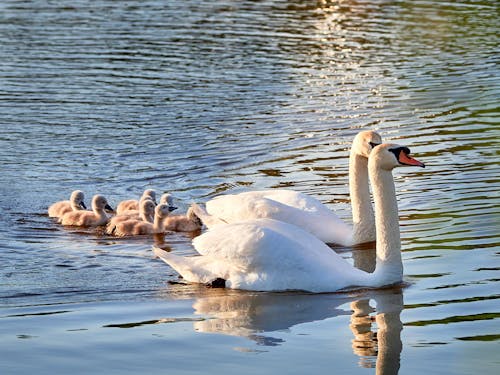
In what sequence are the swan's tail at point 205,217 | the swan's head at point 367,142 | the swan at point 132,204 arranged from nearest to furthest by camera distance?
1. the swan's head at point 367,142
2. the swan's tail at point 205,217
3. the swan at point 132,204

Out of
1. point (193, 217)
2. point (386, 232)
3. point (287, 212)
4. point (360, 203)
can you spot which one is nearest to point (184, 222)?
point (193, 217)

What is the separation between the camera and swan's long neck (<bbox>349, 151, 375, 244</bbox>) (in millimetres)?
12172

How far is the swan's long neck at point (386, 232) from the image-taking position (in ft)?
33.4

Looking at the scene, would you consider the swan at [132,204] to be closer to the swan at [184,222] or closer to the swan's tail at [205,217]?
the swan at [184,222]

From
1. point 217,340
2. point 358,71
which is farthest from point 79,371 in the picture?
point 358,71

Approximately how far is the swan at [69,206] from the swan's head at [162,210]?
1.03 m

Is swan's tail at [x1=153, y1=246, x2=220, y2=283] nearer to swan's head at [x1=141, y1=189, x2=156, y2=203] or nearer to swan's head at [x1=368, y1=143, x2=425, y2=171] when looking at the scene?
swan's head at [x1=368, y1=143, x2=425, y2=171]

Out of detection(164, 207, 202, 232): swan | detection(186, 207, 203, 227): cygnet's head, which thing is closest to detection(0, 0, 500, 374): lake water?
detection(164, 207, 202, 232): swan

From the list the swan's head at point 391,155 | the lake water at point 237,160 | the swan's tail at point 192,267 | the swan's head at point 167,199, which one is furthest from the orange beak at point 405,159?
the swan's head at point 167,199

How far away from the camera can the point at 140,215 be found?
1333cm

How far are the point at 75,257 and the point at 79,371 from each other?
13.3ft

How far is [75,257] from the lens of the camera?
1177cm

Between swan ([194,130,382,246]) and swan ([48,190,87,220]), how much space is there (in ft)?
A: 5.64

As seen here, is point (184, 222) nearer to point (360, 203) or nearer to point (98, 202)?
point (98, 202)
